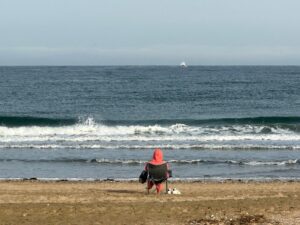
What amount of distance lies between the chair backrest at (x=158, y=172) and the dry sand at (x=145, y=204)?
0.43 meters

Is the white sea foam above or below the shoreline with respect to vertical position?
below

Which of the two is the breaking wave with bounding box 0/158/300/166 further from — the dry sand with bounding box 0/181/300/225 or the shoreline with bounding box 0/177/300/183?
the dry sand with bounding box 0/181/300/225

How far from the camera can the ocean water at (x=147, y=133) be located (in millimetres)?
22031

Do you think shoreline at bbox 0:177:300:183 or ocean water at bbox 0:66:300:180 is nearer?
shoreline at bbox 0:177:300:183

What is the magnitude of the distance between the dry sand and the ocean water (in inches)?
115

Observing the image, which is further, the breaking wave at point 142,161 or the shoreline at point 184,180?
the breaking wave at point 142,161

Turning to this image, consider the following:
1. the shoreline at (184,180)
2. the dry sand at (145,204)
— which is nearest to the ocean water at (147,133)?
the shoreline at (184,180)

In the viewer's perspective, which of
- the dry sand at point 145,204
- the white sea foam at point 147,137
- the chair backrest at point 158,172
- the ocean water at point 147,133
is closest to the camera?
the dry sand at point 145,204

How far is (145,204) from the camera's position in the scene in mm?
13562

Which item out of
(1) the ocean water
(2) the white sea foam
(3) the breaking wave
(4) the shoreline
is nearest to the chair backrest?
(4) the shoreline

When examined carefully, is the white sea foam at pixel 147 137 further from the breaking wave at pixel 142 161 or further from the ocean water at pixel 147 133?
the breaking wave at pixel 142 161

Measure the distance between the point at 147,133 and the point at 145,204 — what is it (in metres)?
19.8

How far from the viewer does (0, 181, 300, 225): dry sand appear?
11.9m

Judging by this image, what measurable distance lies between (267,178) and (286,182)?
117 cm
